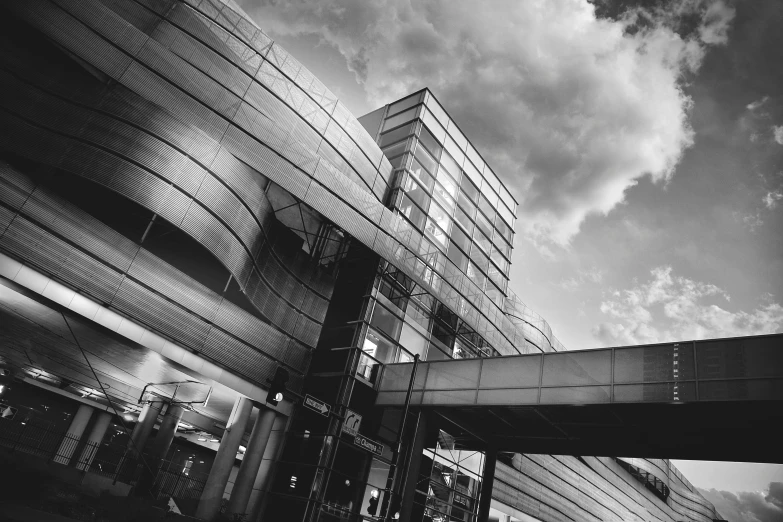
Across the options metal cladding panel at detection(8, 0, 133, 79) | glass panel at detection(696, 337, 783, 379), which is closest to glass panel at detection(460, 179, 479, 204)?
glass panel at detection(696, 337, 783, 379)

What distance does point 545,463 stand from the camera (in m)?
35.9

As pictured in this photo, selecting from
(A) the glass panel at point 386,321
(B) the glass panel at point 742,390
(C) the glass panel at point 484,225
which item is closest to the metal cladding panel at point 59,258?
(A) the glass panel at point 386,321

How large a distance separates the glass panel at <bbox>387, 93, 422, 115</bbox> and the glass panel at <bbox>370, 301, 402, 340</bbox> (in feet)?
51.2

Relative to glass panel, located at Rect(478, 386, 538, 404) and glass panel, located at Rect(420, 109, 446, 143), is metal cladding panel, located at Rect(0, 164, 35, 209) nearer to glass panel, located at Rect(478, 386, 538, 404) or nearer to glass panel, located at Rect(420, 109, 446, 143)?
glass panel, located at Rect(478, 386, 538, 404)

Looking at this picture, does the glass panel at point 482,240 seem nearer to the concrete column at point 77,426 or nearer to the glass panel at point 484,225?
the glass panel at point 484,225

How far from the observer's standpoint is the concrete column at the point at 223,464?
17995 millimetres

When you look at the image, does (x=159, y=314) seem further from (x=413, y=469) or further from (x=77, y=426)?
(x=77, y=426)

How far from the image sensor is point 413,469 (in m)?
19.4

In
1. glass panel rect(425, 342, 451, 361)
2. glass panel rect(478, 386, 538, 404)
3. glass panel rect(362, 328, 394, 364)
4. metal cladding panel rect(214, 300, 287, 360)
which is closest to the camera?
glass panel rect(478, 386, 538, 404)

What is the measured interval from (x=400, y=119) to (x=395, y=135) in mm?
1486

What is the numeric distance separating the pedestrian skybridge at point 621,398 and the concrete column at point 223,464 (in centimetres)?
613

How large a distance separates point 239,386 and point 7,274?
901 cm

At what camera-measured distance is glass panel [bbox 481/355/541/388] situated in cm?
1858

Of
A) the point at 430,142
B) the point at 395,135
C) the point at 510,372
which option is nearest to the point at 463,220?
the point at 430,142
